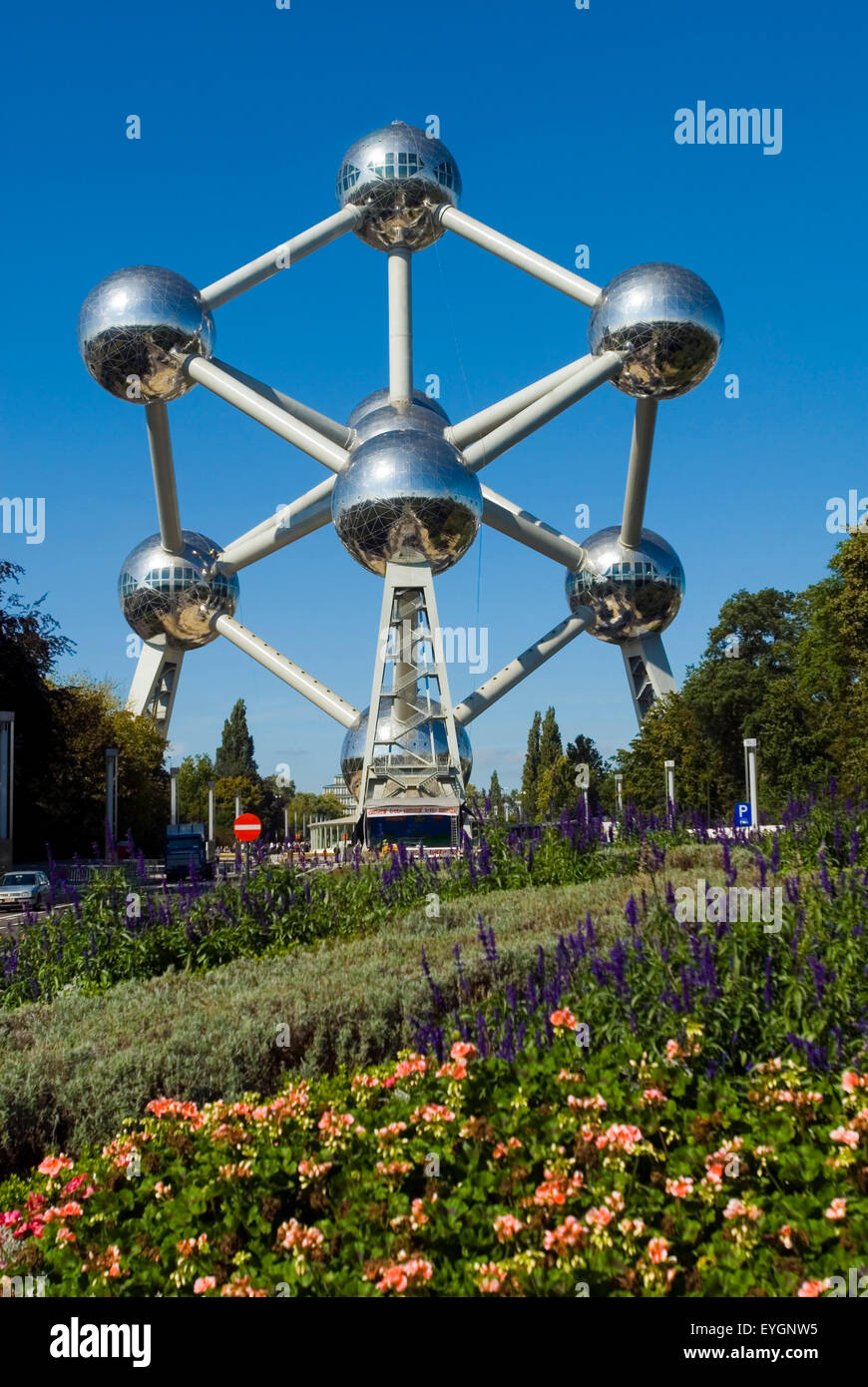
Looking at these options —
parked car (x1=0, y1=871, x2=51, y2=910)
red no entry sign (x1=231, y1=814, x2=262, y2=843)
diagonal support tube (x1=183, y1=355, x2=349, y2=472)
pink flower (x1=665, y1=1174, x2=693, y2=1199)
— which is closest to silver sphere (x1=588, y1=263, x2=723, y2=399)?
diagonal support tube (x1=183, y1=355, x2=349, y2=472)

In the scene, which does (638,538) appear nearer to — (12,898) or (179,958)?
(12,898)

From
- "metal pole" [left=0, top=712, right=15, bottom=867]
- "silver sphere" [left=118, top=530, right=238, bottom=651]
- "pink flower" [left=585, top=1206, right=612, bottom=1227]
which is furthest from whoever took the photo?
"silver sphere" [left=118, top=530, right=238, bottom=651]

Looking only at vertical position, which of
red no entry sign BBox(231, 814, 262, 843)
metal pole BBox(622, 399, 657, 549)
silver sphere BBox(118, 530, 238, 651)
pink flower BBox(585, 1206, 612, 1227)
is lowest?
pink flower BBox(585, 1206, 612, 1227)

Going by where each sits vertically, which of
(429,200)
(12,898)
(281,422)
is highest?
(429,200)

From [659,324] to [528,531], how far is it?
808cm

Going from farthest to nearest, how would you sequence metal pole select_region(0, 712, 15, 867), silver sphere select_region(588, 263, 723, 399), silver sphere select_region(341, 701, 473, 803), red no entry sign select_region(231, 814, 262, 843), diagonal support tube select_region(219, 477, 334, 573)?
diagonal support tube select_region(219, 477, 334, 573), silver sphere select_region(588, 263, 723, 399), silver sphere select_region(341, 701, 473, 803), metal pole select_region(0, 712, 15, 867), red no entry sign select_region(231, 814, 262, 843)

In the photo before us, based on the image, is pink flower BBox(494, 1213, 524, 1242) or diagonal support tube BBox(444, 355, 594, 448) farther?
diagonal support tube BBox(444, 355, 594, 448)

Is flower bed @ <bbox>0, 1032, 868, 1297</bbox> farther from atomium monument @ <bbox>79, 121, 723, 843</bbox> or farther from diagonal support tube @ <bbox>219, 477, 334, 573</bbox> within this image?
diagonal support tube @ <bbox>219, 477, 334, 573</bbox>

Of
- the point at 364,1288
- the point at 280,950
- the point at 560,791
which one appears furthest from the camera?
the point at 560,791

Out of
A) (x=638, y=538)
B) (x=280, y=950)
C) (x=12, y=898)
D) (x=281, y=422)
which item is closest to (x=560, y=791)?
(x=638, y=538)

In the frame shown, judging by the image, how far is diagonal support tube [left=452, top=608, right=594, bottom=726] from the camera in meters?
39.5

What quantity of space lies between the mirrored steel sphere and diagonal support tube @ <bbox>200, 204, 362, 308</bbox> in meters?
5.19
